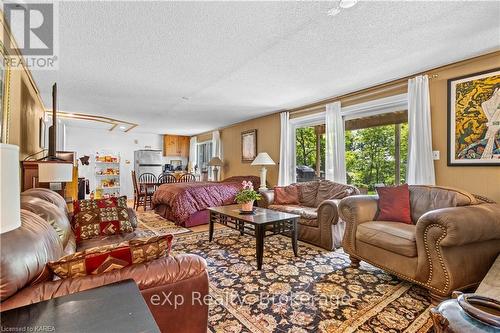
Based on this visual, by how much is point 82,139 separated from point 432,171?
8459mm

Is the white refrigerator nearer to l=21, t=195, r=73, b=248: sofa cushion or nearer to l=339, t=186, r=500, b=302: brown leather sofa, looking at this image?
l=21, t=195, r=73, b=248: sofa cushion

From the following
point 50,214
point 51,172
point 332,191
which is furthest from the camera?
point 332,191

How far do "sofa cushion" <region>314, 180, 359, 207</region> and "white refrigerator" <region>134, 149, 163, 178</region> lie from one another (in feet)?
19.3

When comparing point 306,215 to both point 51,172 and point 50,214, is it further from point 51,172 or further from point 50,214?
point 51,172

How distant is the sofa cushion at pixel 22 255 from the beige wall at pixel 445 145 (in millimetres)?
3755

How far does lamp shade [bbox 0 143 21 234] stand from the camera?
0.67 m

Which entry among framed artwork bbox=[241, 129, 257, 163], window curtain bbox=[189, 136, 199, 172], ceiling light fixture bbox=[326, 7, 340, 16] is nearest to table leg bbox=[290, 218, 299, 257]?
ceiling light fixture bbox=[326, 7, 340, 16]

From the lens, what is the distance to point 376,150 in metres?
3.93

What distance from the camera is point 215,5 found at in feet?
6.00

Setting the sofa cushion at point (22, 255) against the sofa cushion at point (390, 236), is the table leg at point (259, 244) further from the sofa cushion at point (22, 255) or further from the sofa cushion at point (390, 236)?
the sofa cushion at point (22, 255)

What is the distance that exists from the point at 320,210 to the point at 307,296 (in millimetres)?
1384

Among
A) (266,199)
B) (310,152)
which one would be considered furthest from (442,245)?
(310,152)

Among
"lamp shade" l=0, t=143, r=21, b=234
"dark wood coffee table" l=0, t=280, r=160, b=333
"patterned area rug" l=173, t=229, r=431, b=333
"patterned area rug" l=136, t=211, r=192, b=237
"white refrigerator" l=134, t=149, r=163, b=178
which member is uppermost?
"white refrigerator" l=134, t=149, r=163, b=178

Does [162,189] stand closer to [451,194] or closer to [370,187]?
[370,187]
